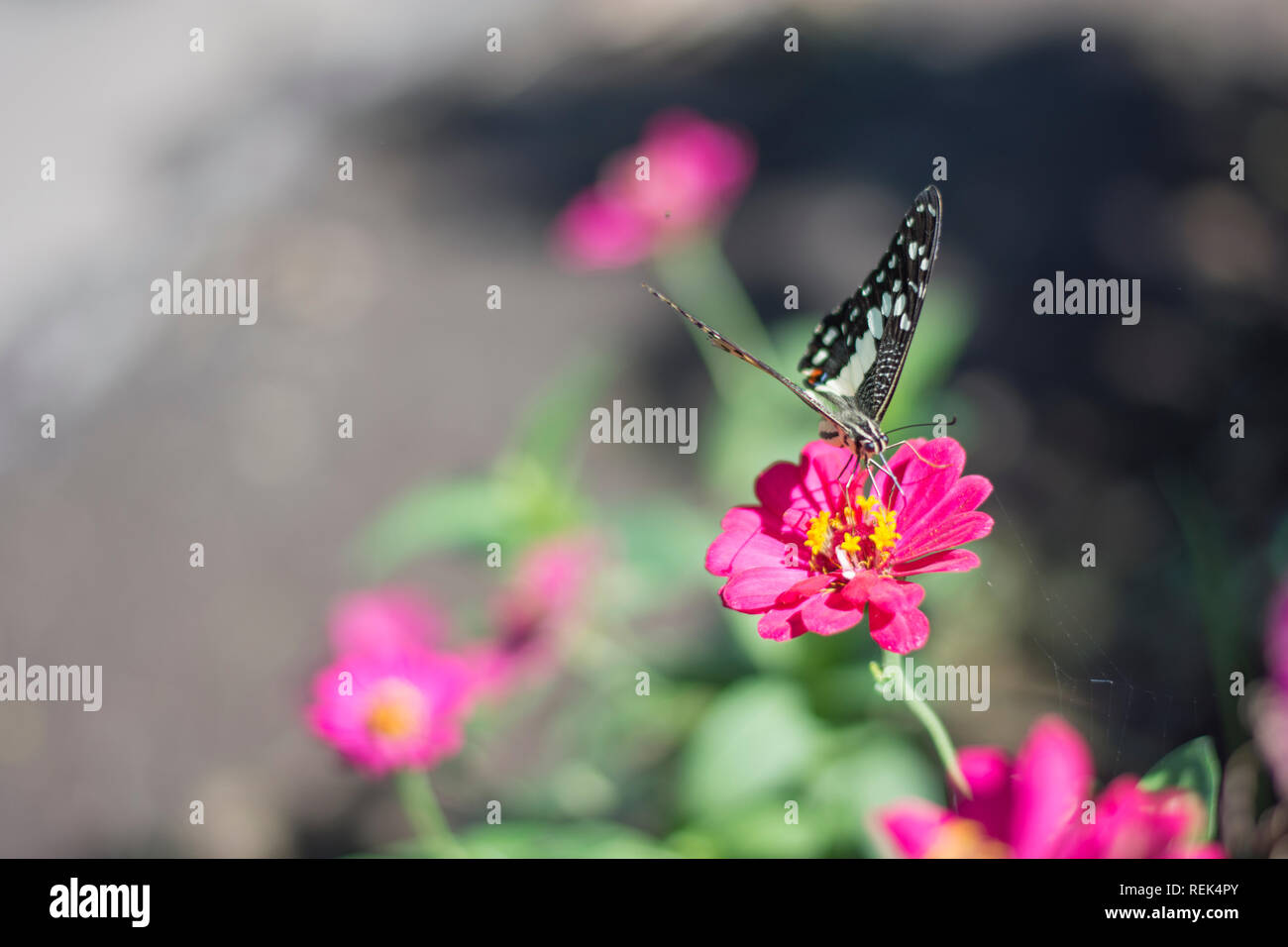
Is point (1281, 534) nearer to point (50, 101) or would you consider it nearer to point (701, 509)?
point (701, 509)

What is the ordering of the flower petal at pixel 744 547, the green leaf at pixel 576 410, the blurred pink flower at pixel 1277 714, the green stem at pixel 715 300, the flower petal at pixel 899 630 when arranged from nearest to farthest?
the flower petal at pixel 899 630
the flower petal at pixel 744 547
the blurred pink flower at pixel 1277 714
the green stem at pixel 715 300
the green leaf at pixel 576 410

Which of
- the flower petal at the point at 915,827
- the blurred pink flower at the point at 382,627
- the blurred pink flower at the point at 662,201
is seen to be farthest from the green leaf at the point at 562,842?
the blurred pink flower at the point at 662,201

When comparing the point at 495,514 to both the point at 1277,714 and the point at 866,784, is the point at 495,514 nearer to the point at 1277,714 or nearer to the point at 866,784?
the point at 866,784

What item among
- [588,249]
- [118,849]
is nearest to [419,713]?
[588,249]

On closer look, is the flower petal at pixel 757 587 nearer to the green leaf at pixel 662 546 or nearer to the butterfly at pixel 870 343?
the butterfly at pixel 870 343

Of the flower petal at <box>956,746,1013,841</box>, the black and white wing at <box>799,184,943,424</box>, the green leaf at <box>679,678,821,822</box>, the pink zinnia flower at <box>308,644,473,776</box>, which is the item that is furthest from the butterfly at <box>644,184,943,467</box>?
the pink zinnia flower at <box>308,644,473,776</box>
